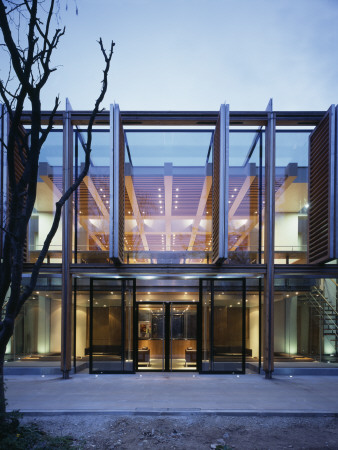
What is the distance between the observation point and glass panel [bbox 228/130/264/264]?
41.3 feet

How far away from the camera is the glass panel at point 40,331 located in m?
12.5

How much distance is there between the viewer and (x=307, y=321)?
42.4 ft

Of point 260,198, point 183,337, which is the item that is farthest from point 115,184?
point 183,337

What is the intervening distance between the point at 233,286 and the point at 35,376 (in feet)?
23.5

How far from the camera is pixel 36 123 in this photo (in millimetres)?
5980

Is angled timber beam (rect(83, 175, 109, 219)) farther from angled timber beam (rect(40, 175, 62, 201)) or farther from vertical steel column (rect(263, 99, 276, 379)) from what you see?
vertical steel column (rect(263, 99, 276, 379))

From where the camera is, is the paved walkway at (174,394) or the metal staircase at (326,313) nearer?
the paved walkway at (174,394)

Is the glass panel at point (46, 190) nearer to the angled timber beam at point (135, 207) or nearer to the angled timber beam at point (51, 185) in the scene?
the angled timber beam at point (51, 185)

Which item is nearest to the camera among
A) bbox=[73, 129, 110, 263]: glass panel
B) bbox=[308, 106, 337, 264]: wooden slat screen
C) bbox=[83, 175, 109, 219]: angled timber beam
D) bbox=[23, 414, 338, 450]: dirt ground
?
bbox=[23, 414, 338, 450]: dirt ground

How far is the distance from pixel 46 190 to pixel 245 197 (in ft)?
22.5

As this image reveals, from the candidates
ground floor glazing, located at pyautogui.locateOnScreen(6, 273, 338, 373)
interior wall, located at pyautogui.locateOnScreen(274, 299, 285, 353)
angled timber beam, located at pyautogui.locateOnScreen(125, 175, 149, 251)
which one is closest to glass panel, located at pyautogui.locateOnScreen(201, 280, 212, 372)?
ground floor glazing, located at pyautogui.locateOnScreen(6, 273, 338, 373)

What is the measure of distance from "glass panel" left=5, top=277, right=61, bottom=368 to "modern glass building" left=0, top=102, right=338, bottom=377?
4 centimetres

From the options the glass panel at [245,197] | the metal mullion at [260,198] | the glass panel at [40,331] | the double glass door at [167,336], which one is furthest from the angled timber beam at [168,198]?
the glass panel at [40,331]

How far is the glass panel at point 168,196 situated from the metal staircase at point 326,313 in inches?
159
